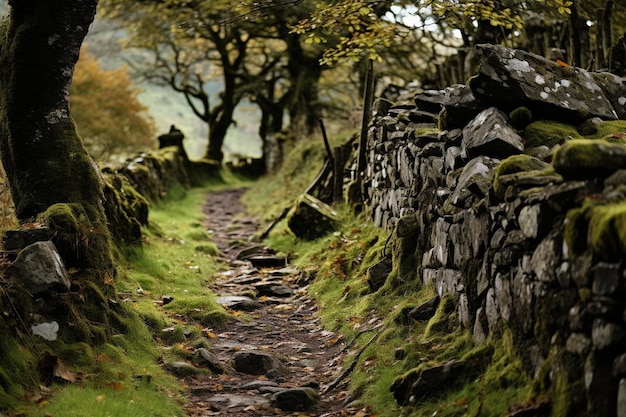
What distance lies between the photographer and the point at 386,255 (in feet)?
31.8

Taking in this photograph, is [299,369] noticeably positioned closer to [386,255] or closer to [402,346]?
[402,346]

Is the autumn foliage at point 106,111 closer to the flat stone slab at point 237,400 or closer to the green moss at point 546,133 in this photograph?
the flat stone slab at point 237,400

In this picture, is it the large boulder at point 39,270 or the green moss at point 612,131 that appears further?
the green moss at point 612,131

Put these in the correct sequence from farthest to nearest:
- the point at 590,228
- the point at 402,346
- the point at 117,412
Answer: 1. the point at 402,346
2. the point at 117,412
3. the point at 590,228

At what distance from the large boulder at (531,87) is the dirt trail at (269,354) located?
3.55 m

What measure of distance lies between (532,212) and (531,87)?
9.13 feet

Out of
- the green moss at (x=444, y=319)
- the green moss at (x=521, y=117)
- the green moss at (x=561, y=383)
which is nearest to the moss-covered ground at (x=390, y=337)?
the green moss at (x=444, y=319)

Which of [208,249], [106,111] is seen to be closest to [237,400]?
[208,249]

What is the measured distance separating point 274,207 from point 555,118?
41.1 ft

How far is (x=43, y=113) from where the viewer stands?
8.59 meters

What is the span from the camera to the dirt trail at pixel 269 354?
6.71m

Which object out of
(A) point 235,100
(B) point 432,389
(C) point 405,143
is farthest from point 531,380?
(A) point 235,100

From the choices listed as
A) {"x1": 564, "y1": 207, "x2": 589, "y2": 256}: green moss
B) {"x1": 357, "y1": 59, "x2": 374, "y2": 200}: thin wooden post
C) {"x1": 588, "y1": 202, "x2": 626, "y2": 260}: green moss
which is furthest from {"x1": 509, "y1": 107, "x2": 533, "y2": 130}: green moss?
{"x1": 357, "y1": 59, "x2": 374, "y2": 200}: thin wooden post

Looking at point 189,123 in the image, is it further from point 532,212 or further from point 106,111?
point 532,212
